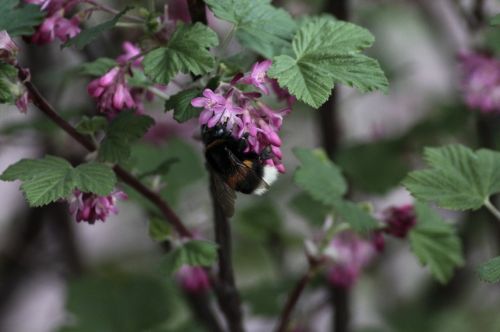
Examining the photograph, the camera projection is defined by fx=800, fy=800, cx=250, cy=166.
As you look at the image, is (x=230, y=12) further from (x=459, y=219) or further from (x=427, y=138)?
(x=459, y=219)

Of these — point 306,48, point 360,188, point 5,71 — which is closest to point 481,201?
point 306,48

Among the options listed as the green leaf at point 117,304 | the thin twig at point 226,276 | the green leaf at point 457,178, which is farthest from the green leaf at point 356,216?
the green leaf at point 117,304

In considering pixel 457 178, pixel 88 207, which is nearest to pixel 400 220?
pixel 457 178

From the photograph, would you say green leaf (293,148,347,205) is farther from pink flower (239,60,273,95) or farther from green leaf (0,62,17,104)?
green leaf (0,62,17,104)

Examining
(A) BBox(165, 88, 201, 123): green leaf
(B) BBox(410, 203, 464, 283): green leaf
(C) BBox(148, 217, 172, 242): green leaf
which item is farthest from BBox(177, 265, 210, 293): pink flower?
(A) BBox(165, 88, 201, 123): green leaf

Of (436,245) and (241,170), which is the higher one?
(241,170)

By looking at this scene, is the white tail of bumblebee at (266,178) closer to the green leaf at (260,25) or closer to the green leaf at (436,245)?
the green leaf at (260,25)

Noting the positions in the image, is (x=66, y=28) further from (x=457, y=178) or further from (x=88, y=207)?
(x=457, y=178)
